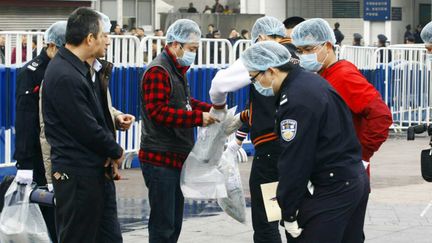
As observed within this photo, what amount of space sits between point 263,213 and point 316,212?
5.85 feet

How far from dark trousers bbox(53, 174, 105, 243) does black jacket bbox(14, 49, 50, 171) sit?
125 centimetres

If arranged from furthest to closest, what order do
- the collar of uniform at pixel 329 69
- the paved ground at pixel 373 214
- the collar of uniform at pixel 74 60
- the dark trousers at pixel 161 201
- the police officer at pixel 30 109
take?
1. the paved ground at pixel 373 214
2. the police officer at pixel 30 109
3. the dark trousers at pixel 161 201
4. the collar of uniform at pixel 329 69
5. the collar of uniform at pixel 74 60

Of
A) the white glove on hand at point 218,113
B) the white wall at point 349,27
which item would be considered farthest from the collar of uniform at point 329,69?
the white wall at point 349,27

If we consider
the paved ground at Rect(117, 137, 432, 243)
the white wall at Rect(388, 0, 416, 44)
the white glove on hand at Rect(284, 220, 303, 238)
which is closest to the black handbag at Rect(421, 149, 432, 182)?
the paved ground at Rect(117, 137, 432, 243)

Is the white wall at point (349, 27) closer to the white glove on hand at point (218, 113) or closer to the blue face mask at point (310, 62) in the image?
the white glove on hand at point (218, 113)

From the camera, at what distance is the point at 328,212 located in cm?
620

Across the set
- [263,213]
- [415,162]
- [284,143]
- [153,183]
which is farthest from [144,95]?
[415,162]

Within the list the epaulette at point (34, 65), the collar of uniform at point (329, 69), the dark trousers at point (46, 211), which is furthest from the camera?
the dark trousers at point (46, 211)

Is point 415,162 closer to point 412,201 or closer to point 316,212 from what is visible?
point 412,201

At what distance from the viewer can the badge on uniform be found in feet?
19.9

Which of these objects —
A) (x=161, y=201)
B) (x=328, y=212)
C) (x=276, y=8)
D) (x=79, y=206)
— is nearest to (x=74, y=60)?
(x=79, y=206)

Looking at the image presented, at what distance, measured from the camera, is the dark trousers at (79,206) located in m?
6.86

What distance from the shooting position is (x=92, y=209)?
6.92m

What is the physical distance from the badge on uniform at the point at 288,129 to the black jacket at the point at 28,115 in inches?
102
